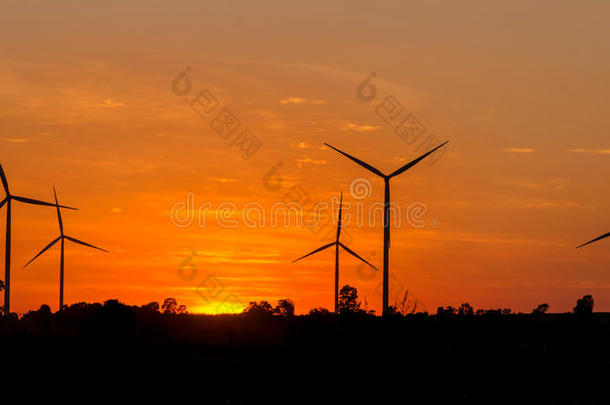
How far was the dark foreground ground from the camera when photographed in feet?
171

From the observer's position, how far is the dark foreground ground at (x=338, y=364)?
5216 cm

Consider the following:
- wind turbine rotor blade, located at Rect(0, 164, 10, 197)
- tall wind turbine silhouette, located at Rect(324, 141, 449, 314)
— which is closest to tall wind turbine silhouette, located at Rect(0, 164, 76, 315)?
wind turbine rotor blade, located at Rect(0, 164, 10, 197)

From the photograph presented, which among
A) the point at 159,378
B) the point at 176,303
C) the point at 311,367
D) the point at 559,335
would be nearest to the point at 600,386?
the point at 311,367

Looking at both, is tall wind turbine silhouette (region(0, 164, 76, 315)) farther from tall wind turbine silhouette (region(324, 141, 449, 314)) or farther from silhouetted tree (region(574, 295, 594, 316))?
silhouetted tree (region(574, 295, 594, 316))

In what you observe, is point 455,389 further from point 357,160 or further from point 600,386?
point 357,160

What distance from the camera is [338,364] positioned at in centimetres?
6234

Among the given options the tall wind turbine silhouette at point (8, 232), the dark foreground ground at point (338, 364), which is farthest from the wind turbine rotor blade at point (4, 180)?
the dark foreground ground at point (338, 364)

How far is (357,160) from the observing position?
299ft

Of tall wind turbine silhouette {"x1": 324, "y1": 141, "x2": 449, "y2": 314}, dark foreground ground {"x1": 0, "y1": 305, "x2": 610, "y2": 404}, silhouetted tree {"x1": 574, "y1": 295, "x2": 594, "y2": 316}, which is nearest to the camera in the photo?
dark foreground ground {"x1": 0, "y1": 305, "x2": 610, "y2": 404}

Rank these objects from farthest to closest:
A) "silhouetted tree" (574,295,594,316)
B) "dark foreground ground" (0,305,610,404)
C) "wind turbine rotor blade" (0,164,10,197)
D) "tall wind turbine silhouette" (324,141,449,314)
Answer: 1. "silhouetted tree" (574,295,594,316)
2. "wind turbine rotor blade" (0,164,10,197)
3. "tall wind turbine silhouette" (324,141,449,314)
4. "dark foreground ground" (0,305,610,404)

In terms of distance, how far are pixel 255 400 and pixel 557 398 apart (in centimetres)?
1604

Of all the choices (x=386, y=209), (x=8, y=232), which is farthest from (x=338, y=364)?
(x=8, y=232)

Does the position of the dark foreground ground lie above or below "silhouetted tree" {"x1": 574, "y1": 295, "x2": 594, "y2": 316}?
below

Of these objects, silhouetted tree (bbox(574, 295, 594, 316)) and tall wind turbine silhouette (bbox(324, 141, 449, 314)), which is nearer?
tall wind turbine silhouette (bbox(324, 141, 449, 314))
